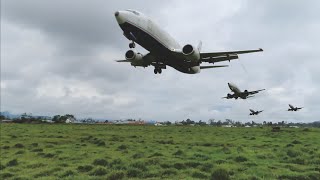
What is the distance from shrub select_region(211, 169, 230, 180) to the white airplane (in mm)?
14259

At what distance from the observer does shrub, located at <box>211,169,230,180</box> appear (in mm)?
20078

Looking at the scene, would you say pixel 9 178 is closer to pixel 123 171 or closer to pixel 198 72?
pixel 123 171

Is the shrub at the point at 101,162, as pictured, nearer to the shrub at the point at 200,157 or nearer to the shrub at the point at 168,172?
the shrub at the point at 168,172

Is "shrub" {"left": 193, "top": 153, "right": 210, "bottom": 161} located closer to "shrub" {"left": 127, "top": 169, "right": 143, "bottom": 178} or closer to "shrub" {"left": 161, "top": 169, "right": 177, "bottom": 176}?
"shrub" {"left": 161, "top": 169, "right": 177, "bottom": 176}

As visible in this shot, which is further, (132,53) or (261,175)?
(132,53)

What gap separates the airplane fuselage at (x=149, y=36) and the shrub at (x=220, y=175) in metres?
15.5

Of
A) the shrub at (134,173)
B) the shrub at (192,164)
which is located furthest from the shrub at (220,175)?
→ the shrub at (134,173)

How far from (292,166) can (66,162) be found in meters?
15.9

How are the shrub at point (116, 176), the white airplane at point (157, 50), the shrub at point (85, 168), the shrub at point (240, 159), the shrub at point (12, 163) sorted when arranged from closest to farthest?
the shrub at point (116, 176) → the shrub at point (85, 168) → the shrub at point (240, 159) → the shrub at point (12, 163) → the white airplane at point (157, 50)

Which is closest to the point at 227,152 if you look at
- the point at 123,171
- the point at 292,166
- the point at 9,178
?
the point at 292,166

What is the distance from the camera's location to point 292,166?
2405 centimetres

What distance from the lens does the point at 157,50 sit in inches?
1357

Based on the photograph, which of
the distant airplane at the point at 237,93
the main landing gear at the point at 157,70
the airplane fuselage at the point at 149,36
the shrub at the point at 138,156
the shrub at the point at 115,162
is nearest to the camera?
the shrub at the point at 115,162

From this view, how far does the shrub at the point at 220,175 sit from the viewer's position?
2008 cm
